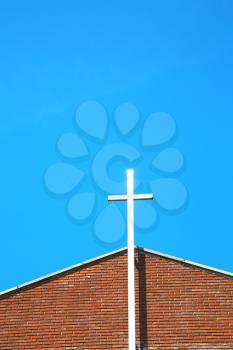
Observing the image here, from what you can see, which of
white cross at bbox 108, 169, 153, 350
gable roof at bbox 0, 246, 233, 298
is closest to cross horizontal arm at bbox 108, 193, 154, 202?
white cross at bbox 108, 169, 153, 350

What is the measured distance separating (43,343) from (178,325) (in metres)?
3.27

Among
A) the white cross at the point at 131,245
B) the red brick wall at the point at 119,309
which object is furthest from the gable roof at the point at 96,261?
the white cross at the point at 131,245

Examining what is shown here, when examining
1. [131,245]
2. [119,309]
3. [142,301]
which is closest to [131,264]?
[131,245]

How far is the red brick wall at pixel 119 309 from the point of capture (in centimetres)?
1298

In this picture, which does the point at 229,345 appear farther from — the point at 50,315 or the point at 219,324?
the point at 50,315

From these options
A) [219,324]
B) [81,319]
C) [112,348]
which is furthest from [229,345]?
[81,319]

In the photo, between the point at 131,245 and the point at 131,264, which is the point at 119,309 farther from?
the point at 131,245

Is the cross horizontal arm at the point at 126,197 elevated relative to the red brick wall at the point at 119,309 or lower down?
elevated

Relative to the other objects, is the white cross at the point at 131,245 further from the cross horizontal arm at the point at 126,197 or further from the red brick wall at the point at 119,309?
the red brick wall at the point at 119,309

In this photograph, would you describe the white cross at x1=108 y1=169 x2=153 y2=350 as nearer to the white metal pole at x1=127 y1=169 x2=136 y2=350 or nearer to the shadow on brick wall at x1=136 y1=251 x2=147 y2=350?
the white metal pole at x1=127 y1=169 x2=136 y2=350

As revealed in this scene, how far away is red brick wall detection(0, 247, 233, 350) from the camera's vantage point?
42.6 feet

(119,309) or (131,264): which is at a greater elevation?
(131,264)

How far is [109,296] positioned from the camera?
45.3 feet

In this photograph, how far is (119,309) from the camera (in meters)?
13.5
